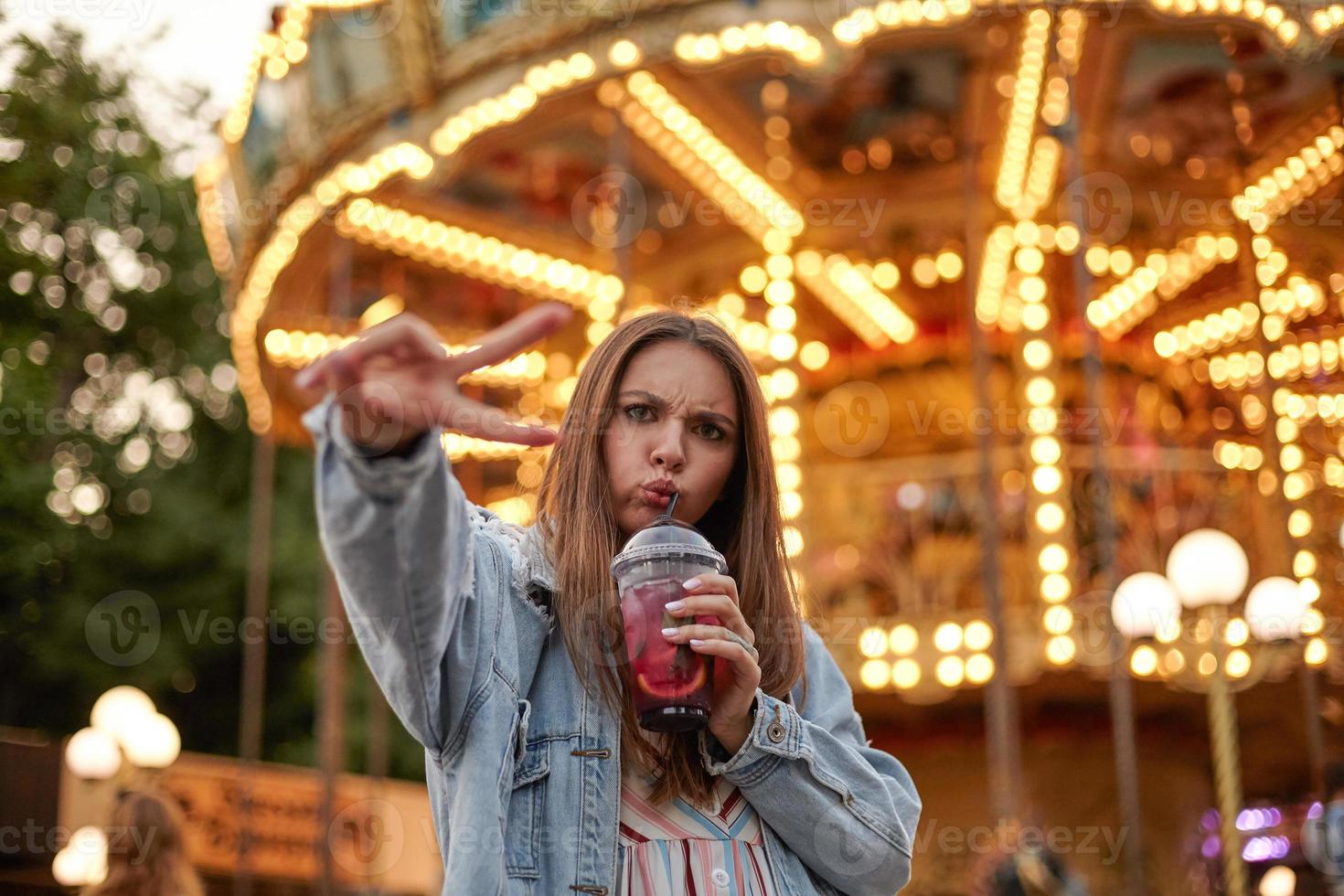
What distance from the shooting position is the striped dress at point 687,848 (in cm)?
174

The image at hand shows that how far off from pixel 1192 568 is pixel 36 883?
783 cm

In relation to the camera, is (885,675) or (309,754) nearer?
(885,675)

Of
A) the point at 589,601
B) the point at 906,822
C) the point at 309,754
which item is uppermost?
the point at 309,754

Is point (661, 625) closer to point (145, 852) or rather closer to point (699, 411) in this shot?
→ point (699, 411)

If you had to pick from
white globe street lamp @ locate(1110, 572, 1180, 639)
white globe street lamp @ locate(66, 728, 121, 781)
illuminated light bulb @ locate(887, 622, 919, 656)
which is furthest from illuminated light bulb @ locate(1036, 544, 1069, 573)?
white globe street lamp @ locate(66, 728, 121, 781)

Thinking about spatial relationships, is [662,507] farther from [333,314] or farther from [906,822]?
[333,314]

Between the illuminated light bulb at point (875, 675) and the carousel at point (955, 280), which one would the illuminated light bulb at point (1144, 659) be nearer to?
the carousel at point (955, 280)

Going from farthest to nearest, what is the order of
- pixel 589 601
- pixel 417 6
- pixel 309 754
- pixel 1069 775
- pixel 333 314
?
1. pixel 309 754
2. pixel 333 314
3. pixel 1069 775
4. pixel 417 6
5. pixel 589 601

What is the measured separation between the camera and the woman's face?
6.39 feet

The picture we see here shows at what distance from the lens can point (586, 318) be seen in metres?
12.1

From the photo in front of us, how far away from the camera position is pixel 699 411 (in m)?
2.02

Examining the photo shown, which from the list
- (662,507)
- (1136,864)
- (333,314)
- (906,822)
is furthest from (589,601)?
(333,314)

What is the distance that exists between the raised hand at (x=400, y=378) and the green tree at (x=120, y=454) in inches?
263

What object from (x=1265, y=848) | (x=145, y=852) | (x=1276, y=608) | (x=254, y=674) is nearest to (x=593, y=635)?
(x=145, y=852)
